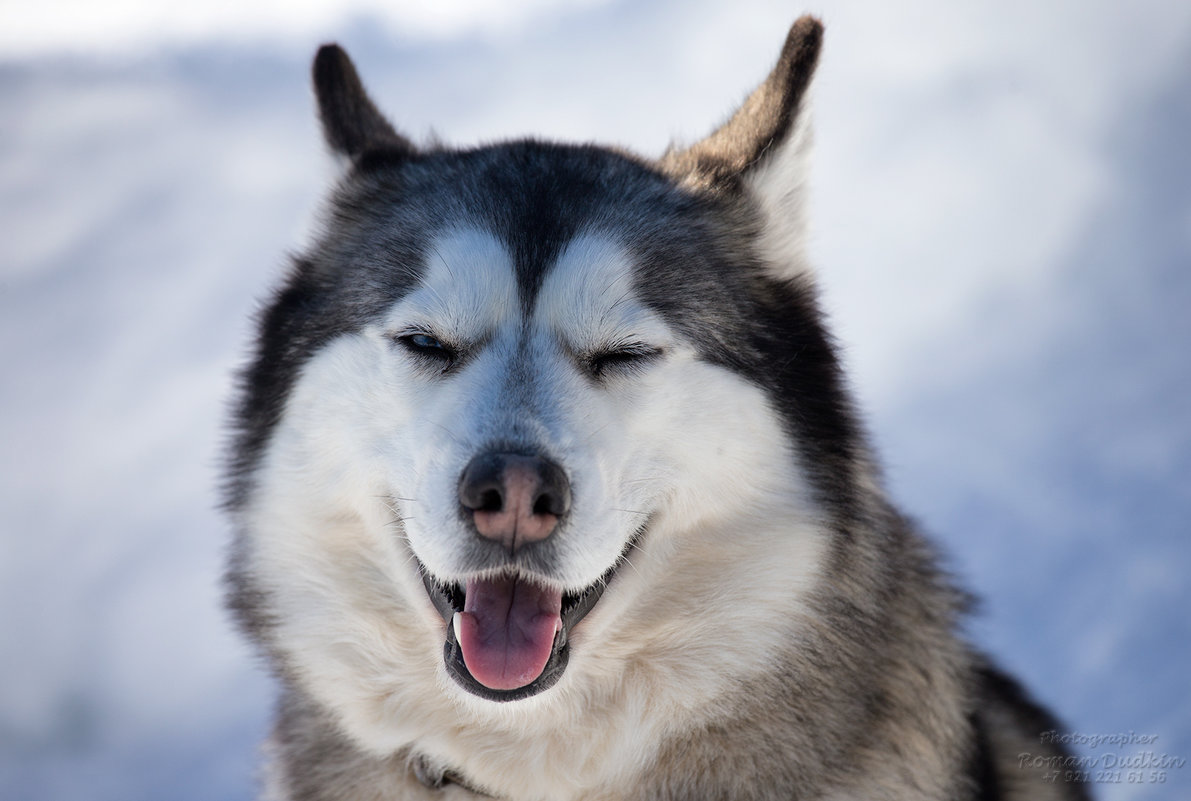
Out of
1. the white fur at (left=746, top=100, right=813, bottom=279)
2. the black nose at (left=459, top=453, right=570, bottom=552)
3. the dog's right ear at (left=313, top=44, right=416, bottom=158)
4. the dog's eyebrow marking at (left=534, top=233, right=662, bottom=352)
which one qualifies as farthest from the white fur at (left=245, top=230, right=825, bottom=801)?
the dog's right ear at (left=313, top=44, right=416, bottom=158)

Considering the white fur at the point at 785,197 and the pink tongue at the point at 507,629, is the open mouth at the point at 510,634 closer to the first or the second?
the pink tongue at the point at 507,629

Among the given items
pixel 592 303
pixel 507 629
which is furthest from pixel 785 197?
pixel 507 629

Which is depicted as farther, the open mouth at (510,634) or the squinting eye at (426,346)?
the squinting eye at (426,346)

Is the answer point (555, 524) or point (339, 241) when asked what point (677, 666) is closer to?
point (555, 524)

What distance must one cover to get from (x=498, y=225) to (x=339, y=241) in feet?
2.65

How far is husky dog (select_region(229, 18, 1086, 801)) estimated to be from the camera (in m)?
3.05

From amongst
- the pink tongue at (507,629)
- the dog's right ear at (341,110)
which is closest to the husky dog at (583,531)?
the pink tongue at (507,629)

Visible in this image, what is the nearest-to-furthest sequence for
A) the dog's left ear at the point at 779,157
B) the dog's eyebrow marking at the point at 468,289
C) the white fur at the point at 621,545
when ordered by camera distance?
the white fur at the point at 621,545 < the dog's eyebrow marking at the point at 468,289 < the dog's left ear at the point at 779,157

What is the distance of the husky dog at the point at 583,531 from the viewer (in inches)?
120

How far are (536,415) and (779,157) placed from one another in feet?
5.11

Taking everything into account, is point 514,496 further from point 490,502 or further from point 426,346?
point 426,346

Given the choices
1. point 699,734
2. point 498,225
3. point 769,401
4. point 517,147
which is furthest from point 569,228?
point 699,734

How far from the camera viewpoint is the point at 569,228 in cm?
350

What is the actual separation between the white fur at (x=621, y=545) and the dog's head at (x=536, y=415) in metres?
0.01
